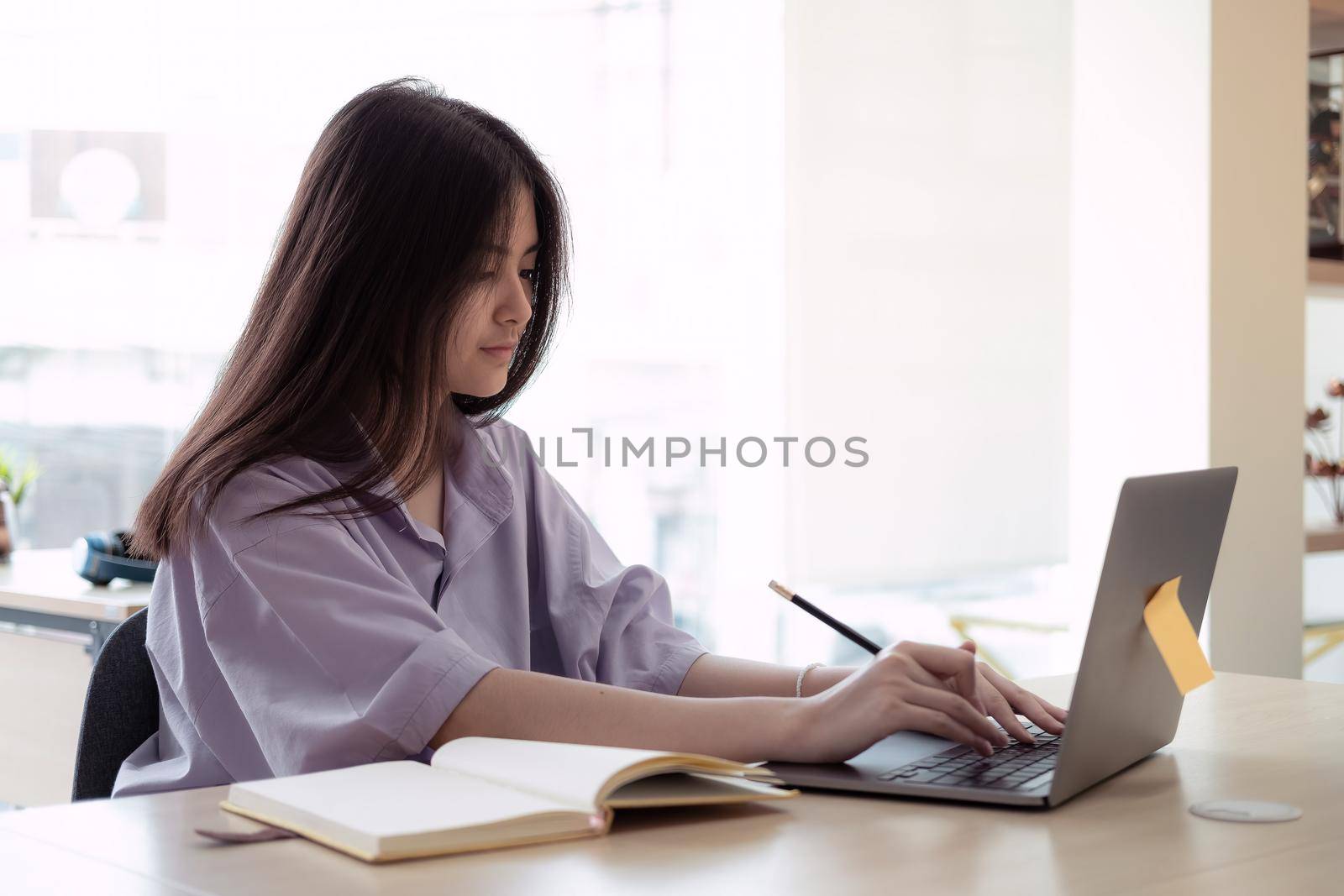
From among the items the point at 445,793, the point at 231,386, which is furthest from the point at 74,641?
the point at 445,793

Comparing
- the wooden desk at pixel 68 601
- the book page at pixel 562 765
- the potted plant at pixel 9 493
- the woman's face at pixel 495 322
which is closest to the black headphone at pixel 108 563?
the wooden desk at pixel 68 601

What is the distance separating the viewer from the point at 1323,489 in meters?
3.01

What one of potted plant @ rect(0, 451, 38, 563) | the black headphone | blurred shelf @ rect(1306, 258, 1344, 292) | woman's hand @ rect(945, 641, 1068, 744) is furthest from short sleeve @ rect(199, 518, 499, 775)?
blurred shelf @ rect(1306, 258, 1344, 292)

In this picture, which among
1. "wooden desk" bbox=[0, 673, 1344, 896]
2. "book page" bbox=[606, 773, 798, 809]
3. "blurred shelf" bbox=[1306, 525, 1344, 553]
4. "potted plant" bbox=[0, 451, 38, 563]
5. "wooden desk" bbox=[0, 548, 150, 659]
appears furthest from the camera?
"blurred shelf" bbox=[1306, 525, 1344, 553]

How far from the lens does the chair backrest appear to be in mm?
1130

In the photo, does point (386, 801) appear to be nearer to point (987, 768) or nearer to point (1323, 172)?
point (987, 768)

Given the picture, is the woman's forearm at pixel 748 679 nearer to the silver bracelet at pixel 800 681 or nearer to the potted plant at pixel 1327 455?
the silver bracelet at pixel 800 681

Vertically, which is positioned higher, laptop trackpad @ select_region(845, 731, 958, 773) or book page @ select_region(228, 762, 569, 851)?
book page @ select_region(228, 762, 569, 851)

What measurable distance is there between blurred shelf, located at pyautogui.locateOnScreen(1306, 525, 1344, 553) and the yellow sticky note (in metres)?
1.75

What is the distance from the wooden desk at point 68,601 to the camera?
1.84 m

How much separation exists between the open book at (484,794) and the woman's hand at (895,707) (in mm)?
61

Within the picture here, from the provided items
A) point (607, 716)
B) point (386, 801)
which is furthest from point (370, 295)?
point (386, 801)

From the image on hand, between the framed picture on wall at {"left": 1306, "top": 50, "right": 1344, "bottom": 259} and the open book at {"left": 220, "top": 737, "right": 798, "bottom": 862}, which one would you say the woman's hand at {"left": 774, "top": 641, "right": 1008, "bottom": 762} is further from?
the framed picture on wall at {"left": 1306, "top": 50, "right": 1344, "bottom": 259}

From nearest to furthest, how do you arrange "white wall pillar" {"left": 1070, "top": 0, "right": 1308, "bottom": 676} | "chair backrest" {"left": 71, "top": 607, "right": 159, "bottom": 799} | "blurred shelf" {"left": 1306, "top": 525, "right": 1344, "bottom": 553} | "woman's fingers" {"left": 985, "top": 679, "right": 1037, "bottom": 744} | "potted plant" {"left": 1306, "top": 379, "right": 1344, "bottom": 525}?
1. "woman's fingers" {"left": 985, "top": 679, "right": 1037, "bottom": 744}
2. "chair backrest" {"left": 71, "top": 607, "right": 159, "bottom": 799}
3. "white wall pillar" {"left": 1070, "top": 0, "right": 1308, "bottom": 676}
4. "blurred shelf" {"left": 1306, "top": 525, "right": 1344, "bottom": 553}
5. "potted plant" {"left": 1306, "top": 379, "right": 1344, "bottom": 525}
